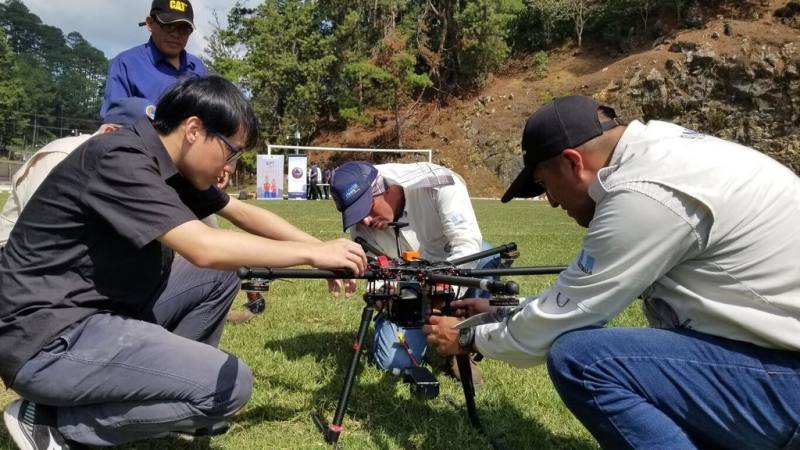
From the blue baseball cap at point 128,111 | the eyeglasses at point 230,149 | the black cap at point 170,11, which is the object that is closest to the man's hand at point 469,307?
the eyeglasses at point 230,149

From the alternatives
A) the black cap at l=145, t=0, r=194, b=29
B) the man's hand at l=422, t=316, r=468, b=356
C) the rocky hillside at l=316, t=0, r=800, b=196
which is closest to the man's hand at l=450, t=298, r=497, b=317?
the man's hand at l=422, t=316, r=468, b=356

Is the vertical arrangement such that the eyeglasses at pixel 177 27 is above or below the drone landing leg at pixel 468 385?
above

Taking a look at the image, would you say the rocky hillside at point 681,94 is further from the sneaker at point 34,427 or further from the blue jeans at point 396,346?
the sneaker at point 34,427

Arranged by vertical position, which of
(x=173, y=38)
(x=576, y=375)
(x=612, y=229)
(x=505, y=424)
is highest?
(x=173, y=38)

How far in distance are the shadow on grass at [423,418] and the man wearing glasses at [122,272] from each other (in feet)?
3.50

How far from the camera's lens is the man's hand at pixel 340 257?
113 inches

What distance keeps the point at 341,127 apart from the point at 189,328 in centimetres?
5377

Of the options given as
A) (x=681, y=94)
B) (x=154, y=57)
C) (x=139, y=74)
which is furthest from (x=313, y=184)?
(x=139, y=74)

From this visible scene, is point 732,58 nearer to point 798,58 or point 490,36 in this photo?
point 798,58

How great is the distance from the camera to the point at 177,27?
5156mm

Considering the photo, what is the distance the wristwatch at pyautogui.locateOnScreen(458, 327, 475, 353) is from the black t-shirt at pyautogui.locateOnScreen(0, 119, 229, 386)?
4.48ft

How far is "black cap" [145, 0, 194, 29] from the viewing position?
5.03 meters

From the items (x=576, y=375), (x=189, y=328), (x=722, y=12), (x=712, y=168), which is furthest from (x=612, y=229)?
(x=722, y=12)

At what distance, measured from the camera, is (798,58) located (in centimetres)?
3728
